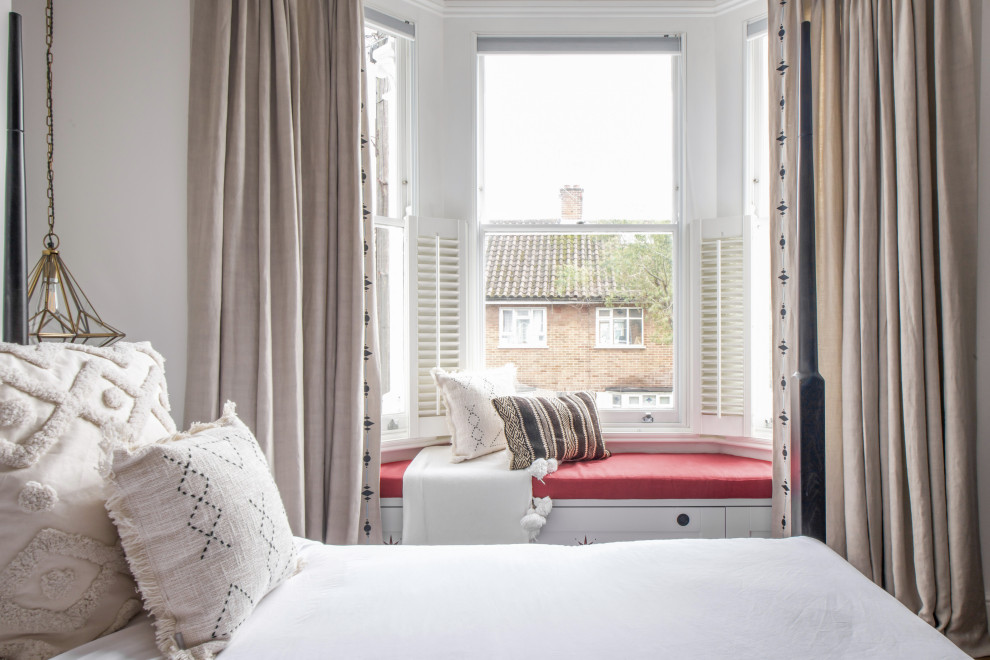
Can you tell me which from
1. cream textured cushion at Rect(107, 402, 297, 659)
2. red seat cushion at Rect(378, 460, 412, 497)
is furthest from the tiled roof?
cream textured cushion at Rect(107, 402, 297, 659)

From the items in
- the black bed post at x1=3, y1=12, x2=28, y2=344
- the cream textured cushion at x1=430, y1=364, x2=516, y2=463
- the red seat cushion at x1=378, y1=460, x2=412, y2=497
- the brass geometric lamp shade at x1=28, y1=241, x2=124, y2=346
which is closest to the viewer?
the black bed post at x1=3, y1=12, x2=28, y2=344

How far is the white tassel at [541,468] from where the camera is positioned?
226 centimetres

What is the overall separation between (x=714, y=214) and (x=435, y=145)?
1.44 meters

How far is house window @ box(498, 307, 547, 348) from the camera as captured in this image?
289cm

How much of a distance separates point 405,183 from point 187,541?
2.12 m

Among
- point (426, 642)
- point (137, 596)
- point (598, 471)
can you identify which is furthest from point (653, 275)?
point (137, 596)

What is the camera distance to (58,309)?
1836 mm

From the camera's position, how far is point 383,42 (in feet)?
8.84

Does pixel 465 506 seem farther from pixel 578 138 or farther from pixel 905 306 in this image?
pixel 578 138

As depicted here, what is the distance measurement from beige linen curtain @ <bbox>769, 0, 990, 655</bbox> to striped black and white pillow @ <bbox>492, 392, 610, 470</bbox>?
0.96 metres

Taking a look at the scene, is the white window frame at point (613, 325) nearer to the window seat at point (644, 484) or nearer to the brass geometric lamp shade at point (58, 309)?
the window seat at point (644, 484)

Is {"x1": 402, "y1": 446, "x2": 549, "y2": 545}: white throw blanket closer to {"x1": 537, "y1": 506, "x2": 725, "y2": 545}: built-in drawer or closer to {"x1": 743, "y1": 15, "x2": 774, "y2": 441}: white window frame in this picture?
{"x1": 537, "y1": 506, "x2": 725, "y2": 545}: built-in drawer

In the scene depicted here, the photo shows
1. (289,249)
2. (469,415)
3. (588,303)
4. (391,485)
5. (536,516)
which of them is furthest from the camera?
(588,303)

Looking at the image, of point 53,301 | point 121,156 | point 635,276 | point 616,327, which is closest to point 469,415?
point 616,327
